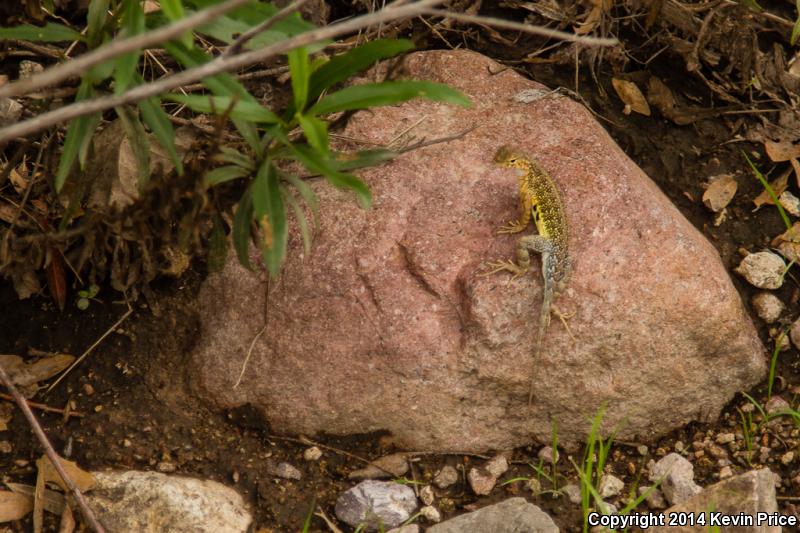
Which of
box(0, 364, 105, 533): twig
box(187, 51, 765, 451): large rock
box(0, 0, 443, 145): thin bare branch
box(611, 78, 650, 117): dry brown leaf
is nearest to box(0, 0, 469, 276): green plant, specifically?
box(0, 0, 443, 145): thin bare branch

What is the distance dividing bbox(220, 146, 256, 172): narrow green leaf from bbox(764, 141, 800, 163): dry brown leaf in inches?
119

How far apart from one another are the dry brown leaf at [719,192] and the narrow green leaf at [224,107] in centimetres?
263

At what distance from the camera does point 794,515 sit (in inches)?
146

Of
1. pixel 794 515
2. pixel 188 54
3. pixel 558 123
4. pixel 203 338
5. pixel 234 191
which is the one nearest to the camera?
pixel 188 54

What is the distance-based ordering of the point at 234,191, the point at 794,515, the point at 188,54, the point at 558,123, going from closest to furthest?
the point at 188,54, the point at 234,191, the point at 794,515, the point at 558,123

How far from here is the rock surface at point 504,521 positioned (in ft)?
11.4

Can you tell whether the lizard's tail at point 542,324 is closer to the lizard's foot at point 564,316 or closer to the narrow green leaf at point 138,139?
the lizard's foot at point 564,316

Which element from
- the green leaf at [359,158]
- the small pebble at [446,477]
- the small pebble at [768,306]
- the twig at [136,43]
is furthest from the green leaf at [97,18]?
the small pebble at [768,306]

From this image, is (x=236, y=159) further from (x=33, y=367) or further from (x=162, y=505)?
(x=33, y=367)

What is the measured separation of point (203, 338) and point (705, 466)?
240 cm

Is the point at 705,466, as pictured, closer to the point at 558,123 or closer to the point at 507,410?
the point at 507,410

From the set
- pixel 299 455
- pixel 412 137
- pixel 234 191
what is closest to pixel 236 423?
pixel 299 455

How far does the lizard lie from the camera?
12.3 feet

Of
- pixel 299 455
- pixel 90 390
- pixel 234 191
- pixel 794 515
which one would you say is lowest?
pixel 794 515
